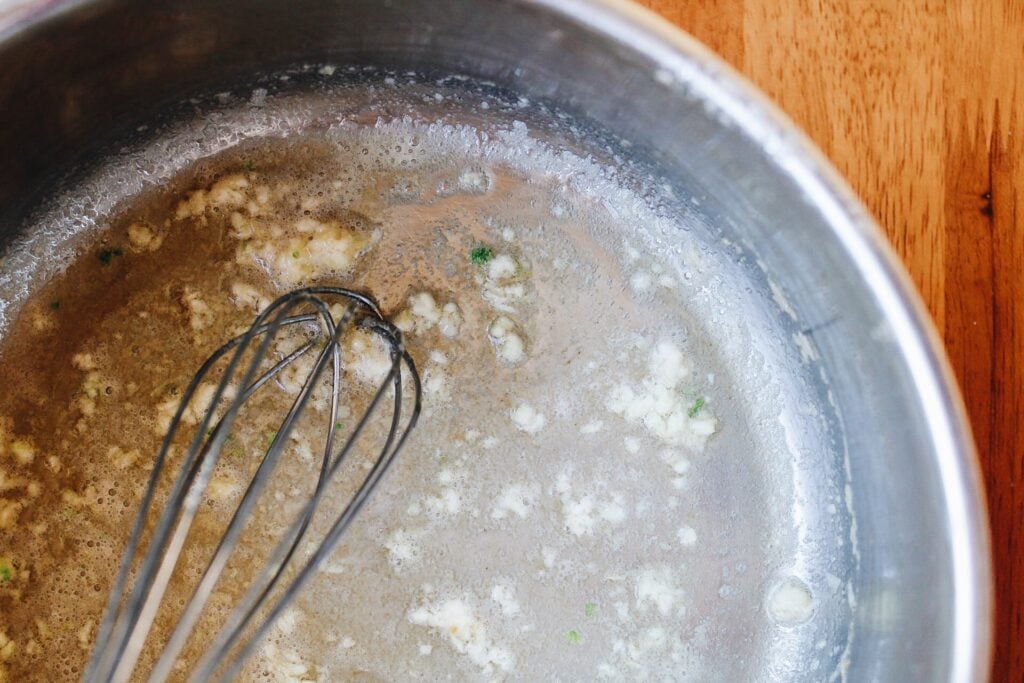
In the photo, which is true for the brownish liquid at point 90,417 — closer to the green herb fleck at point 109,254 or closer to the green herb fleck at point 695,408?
the green herb fleck at point 109,254

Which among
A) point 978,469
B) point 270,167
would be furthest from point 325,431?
point 978,469

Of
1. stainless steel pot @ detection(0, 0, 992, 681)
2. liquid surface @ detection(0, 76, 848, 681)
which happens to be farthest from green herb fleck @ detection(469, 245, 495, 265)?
stainless steel pot @ detection(0, 0, 992, 681)

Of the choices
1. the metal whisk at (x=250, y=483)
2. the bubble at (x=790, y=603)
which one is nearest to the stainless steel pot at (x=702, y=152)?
the bubble at (x=790, y=603)

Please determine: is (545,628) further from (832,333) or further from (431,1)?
(431,1)

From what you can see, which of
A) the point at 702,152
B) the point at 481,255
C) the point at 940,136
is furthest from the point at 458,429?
the point at 940,136

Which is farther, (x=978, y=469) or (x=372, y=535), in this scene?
(x=372, y=535)

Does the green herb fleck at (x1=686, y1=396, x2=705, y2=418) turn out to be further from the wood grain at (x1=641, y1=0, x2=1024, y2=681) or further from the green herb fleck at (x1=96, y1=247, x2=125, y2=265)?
the green herb fleck at (x1=96, y1=247, x2=125, y2=265)
